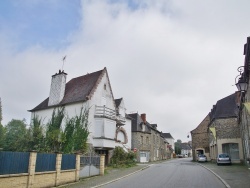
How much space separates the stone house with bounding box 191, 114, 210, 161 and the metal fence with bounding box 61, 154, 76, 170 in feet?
107

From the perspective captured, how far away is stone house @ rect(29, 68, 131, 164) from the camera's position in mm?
25812

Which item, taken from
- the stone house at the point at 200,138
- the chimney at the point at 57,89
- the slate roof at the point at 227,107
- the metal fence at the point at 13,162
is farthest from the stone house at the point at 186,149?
the metal fence at the point at 13,162

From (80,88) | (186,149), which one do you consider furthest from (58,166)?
(186,149)

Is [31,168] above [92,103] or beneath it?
beneath

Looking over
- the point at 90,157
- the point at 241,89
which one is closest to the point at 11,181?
the point at 90,157

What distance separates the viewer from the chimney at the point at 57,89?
92.2 feet

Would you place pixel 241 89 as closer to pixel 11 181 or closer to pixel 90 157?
pixel 11 181

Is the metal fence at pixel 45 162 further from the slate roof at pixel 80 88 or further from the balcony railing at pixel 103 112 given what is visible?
the balcony railing at pixel 103 112

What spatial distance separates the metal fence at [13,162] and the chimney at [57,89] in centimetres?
1639

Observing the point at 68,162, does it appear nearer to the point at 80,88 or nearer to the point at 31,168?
the point at 31,168

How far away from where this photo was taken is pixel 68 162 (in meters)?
15.7

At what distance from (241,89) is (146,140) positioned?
36.0 metres

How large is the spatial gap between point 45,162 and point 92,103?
Answer: 520 inches

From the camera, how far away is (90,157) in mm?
18562
